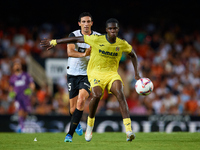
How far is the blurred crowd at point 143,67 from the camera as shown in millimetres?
15297

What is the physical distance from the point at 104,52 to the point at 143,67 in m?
10.5

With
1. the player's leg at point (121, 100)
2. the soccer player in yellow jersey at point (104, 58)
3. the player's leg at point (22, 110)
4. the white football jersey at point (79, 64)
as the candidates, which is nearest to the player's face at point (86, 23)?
the white football jersey at point (79, 64)

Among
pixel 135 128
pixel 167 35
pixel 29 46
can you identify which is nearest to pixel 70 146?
pixel 135 128

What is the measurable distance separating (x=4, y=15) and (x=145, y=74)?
8.80m

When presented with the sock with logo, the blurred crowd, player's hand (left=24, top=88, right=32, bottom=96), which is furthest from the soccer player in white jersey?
the blurred crowd

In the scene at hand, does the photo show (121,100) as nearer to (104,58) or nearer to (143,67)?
(104,58)

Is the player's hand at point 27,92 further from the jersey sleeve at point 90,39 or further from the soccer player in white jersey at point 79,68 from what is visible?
the jersey sleeve at point 90,39

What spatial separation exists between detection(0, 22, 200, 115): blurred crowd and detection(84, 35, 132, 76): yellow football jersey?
664 centimetres

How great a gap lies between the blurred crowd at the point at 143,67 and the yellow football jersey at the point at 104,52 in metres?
6.64

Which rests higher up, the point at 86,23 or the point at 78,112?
the point at 86,23

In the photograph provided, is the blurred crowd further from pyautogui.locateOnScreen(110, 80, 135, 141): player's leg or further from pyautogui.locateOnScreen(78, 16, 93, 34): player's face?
pyautogui.locateOnScreen(110, 80, 135, 141): player's leg

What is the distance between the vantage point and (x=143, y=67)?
1730 cm

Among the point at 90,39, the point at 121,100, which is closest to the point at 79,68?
the point at 90,39

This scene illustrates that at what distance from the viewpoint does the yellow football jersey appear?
698cm
